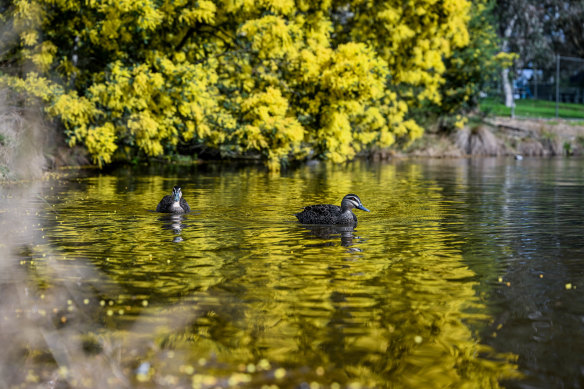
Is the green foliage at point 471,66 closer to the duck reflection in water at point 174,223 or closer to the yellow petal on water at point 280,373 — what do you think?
the duck reflection in water at point 174,223

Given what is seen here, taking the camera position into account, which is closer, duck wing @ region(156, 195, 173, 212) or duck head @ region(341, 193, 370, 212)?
duck head @ region(341, 193, 370, 212)

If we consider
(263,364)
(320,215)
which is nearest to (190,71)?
(320,215)

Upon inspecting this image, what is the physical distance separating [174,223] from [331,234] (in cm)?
307

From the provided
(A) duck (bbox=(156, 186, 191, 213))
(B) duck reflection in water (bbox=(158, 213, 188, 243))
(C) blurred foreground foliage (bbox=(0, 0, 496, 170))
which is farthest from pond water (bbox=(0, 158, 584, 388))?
(C) blurred foreground foliage (bbox=(0, 0, 496, 170))

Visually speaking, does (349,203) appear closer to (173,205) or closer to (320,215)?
(320,215)

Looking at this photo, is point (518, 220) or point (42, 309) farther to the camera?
point (518, 220)

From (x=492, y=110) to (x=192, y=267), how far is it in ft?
160

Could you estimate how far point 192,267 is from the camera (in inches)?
395

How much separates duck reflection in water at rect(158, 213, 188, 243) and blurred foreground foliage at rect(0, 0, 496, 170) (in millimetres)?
10903

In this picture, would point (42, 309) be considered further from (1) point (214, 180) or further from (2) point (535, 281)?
(1) point (214, 180)

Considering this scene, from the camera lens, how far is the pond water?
6.12 metres

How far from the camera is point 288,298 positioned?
8266 mm

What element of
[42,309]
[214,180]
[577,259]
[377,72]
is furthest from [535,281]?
[377,72]

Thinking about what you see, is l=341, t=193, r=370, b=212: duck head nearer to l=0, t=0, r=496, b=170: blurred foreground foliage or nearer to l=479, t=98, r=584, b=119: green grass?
l=0, t=0, r=496, b=170: blurred foreground foliage
